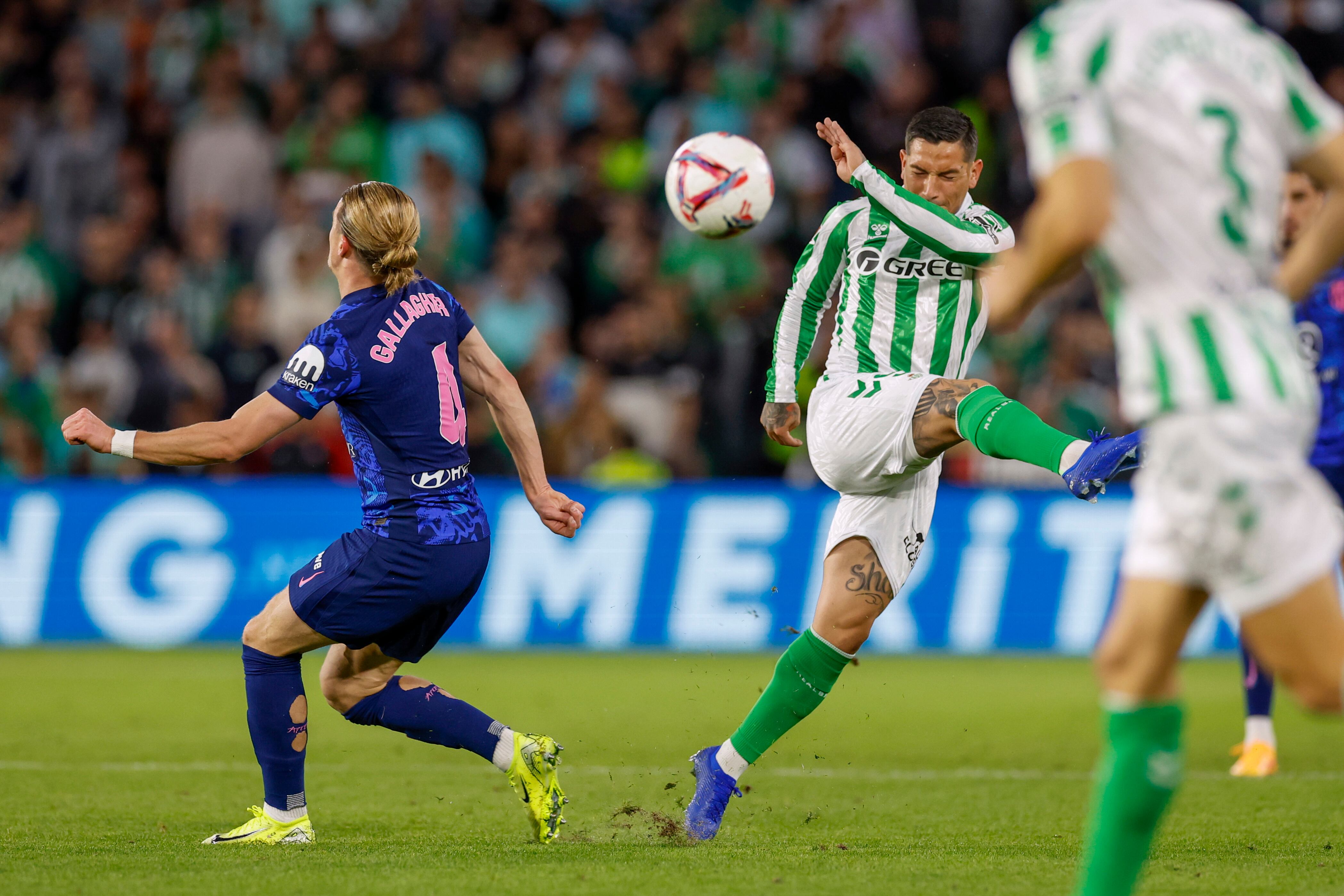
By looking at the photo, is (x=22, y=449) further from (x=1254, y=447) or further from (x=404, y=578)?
(x=1254, y=447)

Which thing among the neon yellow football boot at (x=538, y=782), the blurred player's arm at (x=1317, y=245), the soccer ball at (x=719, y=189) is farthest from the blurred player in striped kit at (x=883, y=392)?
the blurred player's arm at (x=1317, y=245)

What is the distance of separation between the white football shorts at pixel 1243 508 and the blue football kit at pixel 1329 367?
4330 mm

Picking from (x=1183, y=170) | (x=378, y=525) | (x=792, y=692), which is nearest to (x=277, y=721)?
(x=378, y=525)

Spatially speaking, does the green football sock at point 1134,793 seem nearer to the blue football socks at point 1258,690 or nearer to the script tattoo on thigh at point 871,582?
the script tattoo on thigh at point 871,582

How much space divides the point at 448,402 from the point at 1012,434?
190 centimetres

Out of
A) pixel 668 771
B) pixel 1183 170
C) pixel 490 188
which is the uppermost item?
pixel 490 188

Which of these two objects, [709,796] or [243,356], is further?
[243,356]

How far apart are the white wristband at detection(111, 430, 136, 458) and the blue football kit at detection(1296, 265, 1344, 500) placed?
17.0 ft

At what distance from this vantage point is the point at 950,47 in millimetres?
15414

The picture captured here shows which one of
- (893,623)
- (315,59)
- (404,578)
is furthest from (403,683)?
(315,59)

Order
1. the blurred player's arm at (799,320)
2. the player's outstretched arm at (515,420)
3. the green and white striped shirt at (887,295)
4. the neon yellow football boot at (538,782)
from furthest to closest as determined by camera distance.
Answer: the blurred player's arm at (799,320)
the green and white striped shirt at (887,295)
the player's outstretched arm at (515,420)
the neon yellow football boot at (538,782)

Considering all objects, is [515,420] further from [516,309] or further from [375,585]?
[516,309]

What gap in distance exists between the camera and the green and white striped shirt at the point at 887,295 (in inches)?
228

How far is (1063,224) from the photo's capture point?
3.20 meters
